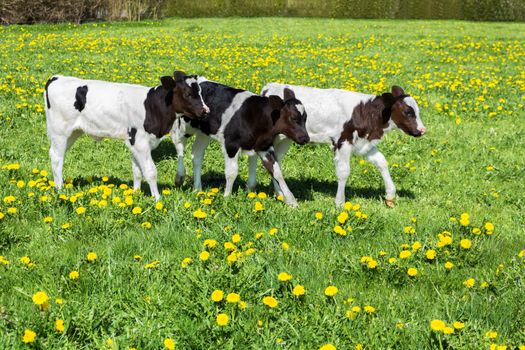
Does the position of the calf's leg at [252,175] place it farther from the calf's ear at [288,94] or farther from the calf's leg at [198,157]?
A: the calf's ear at [288,94]

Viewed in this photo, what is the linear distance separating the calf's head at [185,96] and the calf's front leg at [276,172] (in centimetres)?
96

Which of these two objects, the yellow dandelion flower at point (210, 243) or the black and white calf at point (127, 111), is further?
the black and white calf at point (127, 111)

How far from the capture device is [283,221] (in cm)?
569

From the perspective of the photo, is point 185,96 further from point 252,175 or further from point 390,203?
point 390,203

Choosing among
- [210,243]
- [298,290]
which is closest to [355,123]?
[210,243]

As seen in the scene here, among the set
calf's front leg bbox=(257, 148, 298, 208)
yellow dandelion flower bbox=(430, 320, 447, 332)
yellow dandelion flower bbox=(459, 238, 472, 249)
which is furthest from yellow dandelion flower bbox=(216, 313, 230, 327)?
calf's front leg bbox=(257, 148, 298, 208)

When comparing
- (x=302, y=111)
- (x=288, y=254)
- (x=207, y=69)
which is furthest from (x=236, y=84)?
(x=288, y=254)

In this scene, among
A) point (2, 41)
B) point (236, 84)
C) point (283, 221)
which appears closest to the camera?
A: point (283, 221)

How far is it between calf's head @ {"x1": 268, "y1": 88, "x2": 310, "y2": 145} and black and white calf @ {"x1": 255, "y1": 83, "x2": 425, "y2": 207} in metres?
0.43

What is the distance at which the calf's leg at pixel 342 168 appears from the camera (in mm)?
7262

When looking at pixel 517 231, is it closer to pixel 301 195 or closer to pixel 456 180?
pixel 456 180

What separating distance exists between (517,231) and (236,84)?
8.23 metres

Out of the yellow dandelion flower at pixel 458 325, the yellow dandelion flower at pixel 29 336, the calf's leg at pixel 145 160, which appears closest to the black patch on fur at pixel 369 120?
the calf's leg at pixel 145 160

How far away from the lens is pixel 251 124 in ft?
23.1
